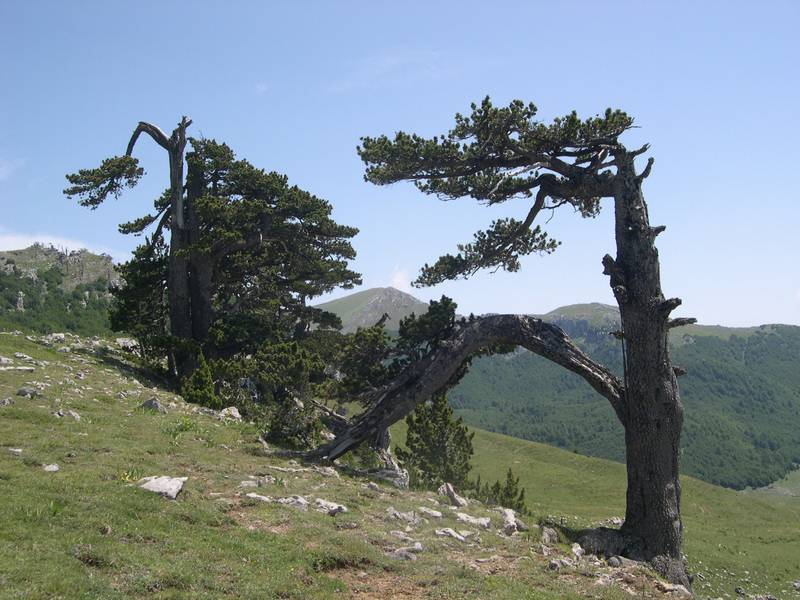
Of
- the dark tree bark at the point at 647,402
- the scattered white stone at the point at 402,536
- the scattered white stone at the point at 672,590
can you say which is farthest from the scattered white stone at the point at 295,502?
the dark tree bark at the point at 647,402

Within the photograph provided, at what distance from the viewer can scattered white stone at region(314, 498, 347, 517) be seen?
10.9m

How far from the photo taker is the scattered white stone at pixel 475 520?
11.9 m

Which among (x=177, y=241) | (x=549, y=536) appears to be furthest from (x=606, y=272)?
(x=177, y=241)

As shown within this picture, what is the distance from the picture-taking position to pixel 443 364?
16.1 metres

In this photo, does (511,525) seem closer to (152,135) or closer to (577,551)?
(577,551)

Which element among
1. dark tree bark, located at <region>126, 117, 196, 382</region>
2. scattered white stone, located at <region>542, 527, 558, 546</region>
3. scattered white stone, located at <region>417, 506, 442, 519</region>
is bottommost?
scattered white stone, located at <region>542, 527, 558, 546</region>

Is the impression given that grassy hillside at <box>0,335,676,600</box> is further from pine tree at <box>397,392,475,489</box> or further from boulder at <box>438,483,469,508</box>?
pine tree at <box>397,392,475,489</box>

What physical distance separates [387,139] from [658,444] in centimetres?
1015

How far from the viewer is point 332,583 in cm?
794

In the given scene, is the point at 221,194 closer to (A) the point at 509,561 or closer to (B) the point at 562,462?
(A) the point at 509,561

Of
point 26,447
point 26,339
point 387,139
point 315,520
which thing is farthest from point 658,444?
point 26,339

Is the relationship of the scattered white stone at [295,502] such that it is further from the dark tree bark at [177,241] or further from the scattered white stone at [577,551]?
the dark tree bark at [177,241]

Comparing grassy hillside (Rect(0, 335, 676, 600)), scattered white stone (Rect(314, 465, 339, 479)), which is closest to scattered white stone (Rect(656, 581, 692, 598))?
grassy hillside (Rect(0, 335, 676, 600))

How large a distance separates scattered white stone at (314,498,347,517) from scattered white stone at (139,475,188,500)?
7.96 ft
